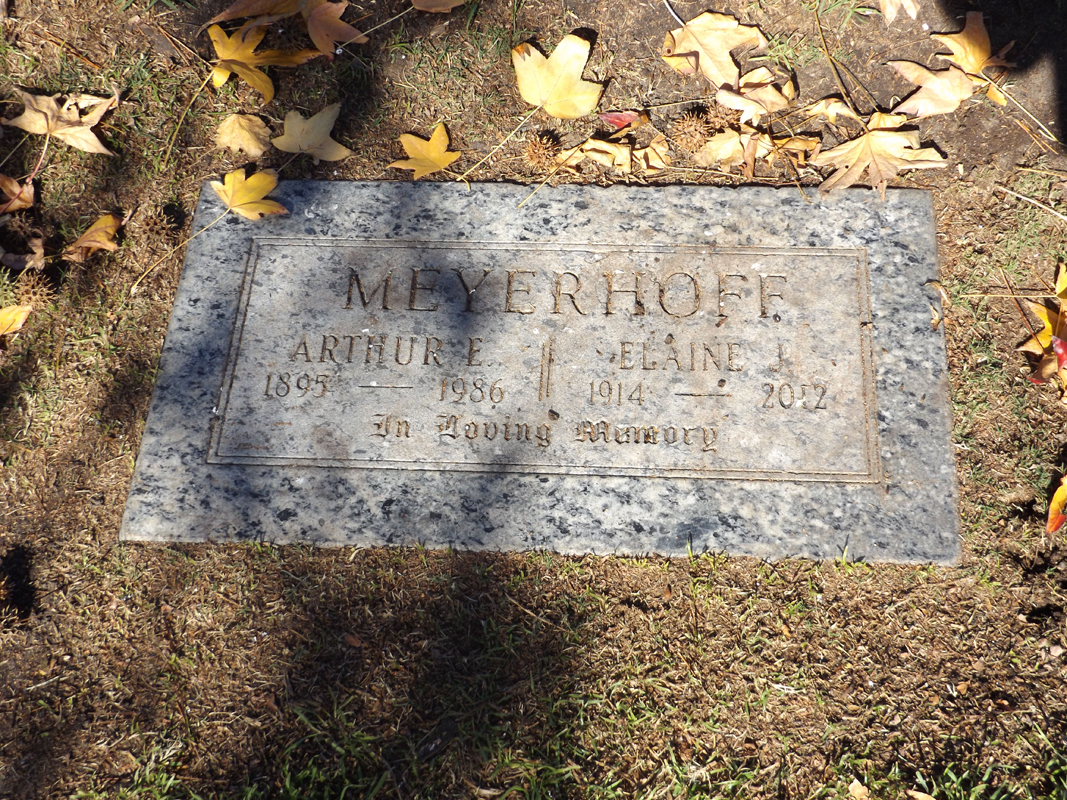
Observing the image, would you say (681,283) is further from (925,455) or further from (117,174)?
(117,174)

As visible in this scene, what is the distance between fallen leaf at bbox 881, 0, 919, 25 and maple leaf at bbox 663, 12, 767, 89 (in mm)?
469

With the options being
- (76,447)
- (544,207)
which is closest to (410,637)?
A: (76,447)

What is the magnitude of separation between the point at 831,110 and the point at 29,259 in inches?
118

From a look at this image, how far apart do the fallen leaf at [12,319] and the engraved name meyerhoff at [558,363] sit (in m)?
0.83

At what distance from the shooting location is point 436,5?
2.64m

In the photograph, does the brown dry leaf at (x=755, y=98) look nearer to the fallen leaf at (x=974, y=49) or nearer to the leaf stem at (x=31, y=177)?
the fallen leaf at (x=974, y=49)

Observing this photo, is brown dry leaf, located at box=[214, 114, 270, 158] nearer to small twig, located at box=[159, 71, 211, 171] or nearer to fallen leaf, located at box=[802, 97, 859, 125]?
small twig, located at box=[159, 71, 211, 171]

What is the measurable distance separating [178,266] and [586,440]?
1.61 metres

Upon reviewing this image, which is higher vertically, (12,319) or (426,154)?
(426,154)

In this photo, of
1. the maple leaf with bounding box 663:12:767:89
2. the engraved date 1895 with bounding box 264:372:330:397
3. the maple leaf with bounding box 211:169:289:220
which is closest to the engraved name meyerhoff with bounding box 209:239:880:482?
the engraved date 1895 with bounding box 264:372:330:397

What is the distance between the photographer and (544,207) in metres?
2.44

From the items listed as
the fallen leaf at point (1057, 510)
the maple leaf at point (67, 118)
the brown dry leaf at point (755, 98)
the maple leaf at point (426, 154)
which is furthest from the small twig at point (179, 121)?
the fallen leaf at point (1057, 510)

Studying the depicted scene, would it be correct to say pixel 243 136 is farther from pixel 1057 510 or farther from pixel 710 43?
pixel 1057 510

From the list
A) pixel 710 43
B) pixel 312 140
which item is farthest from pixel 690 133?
pixel 312 140
